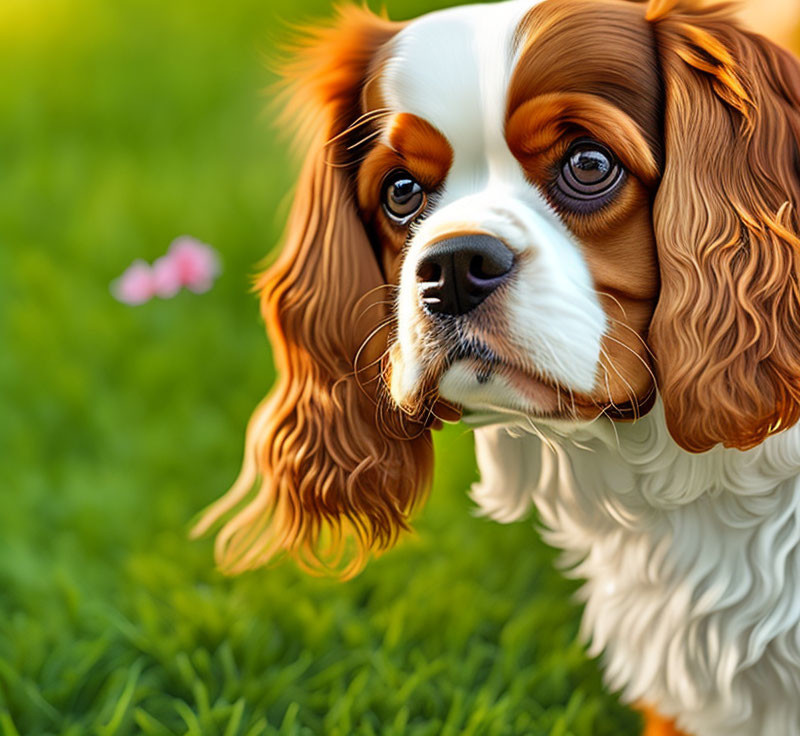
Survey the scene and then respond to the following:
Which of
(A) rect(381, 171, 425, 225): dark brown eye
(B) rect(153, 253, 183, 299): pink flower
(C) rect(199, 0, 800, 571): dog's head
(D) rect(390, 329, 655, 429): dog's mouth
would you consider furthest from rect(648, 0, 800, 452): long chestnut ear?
(B) rect(153, 253, 183, 299): pink flower

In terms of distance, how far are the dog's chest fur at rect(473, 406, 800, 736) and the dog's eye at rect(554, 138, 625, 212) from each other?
1.28 ft

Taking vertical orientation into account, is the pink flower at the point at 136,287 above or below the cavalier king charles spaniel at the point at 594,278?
below

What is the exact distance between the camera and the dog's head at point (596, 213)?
1635mm

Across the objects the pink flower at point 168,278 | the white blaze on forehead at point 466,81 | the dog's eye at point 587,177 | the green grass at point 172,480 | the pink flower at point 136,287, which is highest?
the white blaze on forehead at point 466,81

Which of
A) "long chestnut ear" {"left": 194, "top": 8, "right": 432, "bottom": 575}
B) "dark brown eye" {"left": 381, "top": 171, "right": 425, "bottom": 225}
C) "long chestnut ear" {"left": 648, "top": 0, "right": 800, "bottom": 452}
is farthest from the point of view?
"long chestnut ear" {"left": 194, "top": 8, "right": 432, "bottom": 575}

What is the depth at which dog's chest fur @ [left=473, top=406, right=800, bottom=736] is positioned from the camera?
191cm

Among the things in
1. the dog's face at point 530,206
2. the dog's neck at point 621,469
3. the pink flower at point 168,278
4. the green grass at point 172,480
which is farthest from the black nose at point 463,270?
the pink flower at point 168,278

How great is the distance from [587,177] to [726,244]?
0.80 ft

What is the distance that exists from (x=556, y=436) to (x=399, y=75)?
65 centimetres

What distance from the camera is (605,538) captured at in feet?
6.96

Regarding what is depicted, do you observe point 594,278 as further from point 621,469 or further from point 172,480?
point 172,480

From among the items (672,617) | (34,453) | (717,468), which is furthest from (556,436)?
(34,453)

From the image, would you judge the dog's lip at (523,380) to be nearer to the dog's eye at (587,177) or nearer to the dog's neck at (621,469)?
the dog's neck at (621,469)

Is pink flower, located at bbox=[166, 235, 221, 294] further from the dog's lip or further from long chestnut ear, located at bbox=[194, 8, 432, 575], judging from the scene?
the dog's lip
